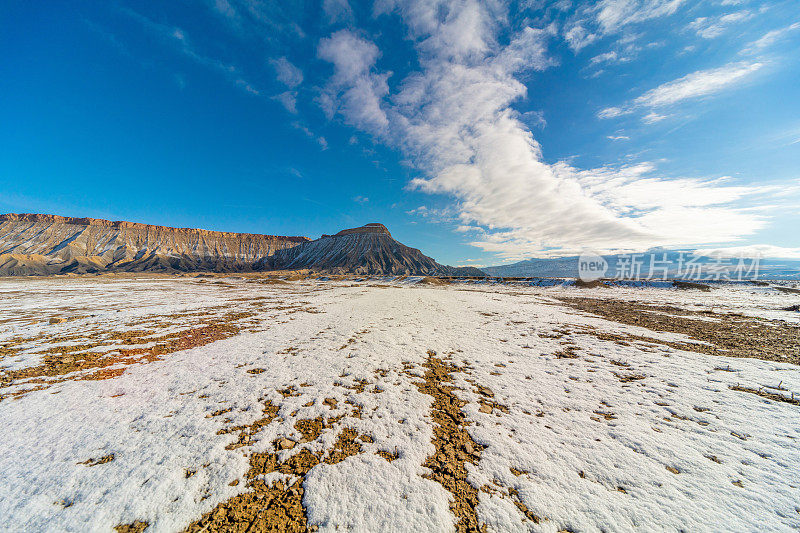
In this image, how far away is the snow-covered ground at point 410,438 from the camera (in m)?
3.17

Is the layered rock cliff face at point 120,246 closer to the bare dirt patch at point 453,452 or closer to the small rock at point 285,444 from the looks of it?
the small rock at point 285,444

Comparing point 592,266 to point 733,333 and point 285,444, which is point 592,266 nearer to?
point 733,333

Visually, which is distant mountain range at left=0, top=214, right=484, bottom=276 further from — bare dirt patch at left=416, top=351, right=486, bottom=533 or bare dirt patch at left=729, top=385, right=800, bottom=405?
bare dirt patch at left=729, top=385, right=800, bottom=405

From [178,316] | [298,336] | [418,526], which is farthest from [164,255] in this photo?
[418,526]

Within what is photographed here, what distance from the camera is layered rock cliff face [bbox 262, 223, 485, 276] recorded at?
138 metres

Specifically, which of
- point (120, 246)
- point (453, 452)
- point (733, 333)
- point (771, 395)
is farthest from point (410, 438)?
point (120, 246)

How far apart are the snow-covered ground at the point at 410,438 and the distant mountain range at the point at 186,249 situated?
385 ft

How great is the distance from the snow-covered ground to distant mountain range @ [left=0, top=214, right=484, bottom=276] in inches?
4616

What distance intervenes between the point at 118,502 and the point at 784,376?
1529cm

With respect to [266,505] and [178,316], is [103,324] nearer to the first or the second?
[178,316]

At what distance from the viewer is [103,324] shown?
1279cm

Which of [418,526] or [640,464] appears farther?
[640,464]

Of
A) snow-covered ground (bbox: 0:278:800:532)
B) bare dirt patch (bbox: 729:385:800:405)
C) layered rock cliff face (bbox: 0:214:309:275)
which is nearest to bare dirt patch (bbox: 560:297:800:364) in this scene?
snow-covered ground (bbox: 0:278:800:532)

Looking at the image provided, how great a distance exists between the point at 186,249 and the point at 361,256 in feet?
351
